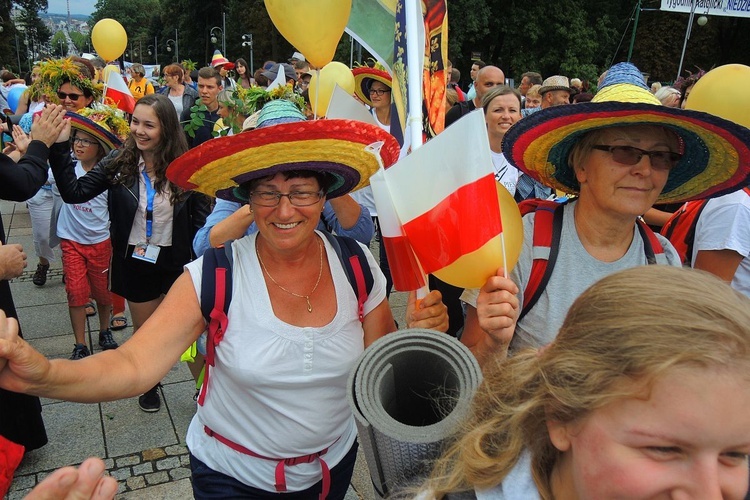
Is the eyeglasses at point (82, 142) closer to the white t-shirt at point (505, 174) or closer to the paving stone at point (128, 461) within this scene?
the paving stone at point (128, 461)

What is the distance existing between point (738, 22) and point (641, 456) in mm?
35256

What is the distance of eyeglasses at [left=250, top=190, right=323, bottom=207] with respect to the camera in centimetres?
190

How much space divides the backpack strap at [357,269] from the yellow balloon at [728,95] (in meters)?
1.99

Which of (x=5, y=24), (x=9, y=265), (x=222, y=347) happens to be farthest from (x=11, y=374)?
(x=5, y=24)

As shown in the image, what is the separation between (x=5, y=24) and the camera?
160ft

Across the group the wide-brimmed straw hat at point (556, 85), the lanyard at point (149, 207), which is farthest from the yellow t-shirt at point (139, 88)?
the lanyard at point (149, 207)

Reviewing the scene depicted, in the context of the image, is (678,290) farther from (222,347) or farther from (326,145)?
(222,347)

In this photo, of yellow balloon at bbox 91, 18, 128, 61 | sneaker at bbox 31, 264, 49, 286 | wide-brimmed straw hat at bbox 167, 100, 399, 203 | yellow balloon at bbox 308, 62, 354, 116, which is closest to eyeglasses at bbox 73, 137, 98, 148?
yellow balloon at bbox 308, 62, 354, 116

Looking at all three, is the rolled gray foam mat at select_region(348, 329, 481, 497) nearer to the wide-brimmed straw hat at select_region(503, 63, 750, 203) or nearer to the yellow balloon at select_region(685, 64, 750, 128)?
the wide-brimmed straw hat at select_region(503, 63, 750, 203)

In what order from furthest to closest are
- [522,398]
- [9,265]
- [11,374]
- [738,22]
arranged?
1. [738,22]
2. [9,265]
3. [11,374]
4. [522,398]

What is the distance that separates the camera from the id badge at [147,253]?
3664 millimetres

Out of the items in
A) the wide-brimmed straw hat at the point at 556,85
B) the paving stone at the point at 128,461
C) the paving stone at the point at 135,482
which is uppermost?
the wide-brimmed straw hat at the point at 556,85

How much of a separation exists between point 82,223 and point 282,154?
3.48 metres

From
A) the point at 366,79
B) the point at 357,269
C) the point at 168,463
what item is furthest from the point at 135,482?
the point at 366,79
